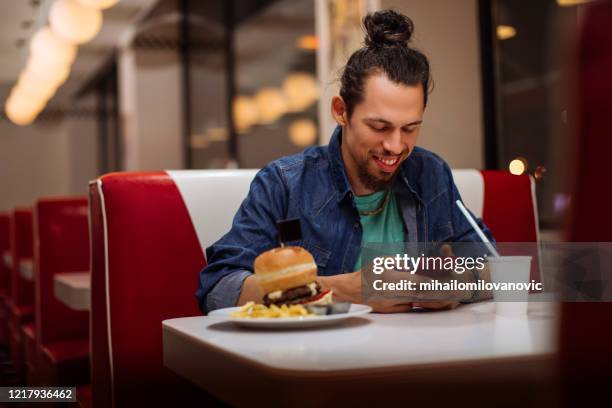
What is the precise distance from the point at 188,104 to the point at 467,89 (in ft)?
16.7

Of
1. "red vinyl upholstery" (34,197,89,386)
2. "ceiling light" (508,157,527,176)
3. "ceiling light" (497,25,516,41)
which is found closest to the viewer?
"ceiling light" (508,157,527,176)

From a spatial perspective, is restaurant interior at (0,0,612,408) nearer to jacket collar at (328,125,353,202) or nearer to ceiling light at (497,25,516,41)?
Answer: ceiling light at (497,25,516,41)

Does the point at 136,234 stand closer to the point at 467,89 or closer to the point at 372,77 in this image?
the point at 372,77

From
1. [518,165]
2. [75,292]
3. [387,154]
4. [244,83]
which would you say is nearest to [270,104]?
[244,83]

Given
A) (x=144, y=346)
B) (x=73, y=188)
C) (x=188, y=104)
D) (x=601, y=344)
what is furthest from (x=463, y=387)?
(x=73, y=188)

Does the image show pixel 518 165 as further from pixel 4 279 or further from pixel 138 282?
pixel 4 279

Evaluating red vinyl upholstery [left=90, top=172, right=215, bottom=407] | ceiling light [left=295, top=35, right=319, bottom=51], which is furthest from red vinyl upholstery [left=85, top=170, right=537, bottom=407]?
ceiling light [left=295, top=35, right=319, bottom=51]

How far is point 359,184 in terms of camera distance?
1.65 meters

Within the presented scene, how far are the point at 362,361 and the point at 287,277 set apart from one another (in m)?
0.34

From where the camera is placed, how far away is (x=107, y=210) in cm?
177

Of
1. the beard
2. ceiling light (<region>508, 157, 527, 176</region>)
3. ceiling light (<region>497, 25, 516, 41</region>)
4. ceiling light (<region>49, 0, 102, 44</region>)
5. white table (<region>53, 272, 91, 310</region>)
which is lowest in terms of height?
white table (<region>53, 272, 91, 310</region>)

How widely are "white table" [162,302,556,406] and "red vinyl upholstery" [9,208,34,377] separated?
9.54 ft

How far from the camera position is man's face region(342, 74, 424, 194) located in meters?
1.51

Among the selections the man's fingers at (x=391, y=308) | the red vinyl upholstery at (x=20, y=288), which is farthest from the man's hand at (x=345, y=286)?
the red vinyl upholstery at (x=20, y=288)
